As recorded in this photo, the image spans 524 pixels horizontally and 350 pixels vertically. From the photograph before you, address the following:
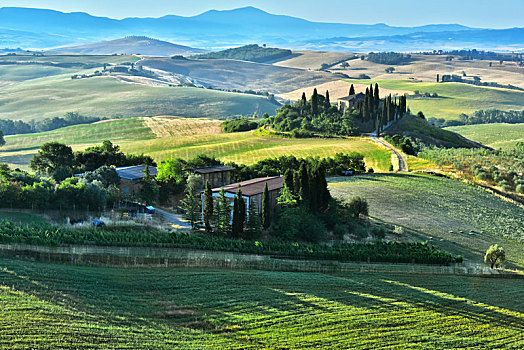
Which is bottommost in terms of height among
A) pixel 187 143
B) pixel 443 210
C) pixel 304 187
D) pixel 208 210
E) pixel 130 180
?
pixel 443 210

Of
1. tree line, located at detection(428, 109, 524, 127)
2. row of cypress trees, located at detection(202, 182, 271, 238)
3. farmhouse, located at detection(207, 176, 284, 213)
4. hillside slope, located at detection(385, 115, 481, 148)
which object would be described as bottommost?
row of cypress trees, located at detection(202, 182, 271, 238)

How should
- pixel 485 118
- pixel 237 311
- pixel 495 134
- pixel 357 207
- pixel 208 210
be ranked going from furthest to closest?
pixel 485 118 < pixel 495 134 < pixel 357 207 < pixel 208 210 < pixel 237 311

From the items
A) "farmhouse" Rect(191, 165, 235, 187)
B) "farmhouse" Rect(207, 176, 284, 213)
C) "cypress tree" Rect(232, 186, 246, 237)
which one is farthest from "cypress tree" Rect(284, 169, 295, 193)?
"farmhouse" Rect(191, 165, 235, 187)

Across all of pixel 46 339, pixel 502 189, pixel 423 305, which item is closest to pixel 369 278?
pixel 423 305

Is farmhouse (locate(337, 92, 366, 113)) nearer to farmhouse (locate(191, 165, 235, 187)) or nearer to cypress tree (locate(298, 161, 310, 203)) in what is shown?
farmhouse (locate(191, 165, 235, 187))

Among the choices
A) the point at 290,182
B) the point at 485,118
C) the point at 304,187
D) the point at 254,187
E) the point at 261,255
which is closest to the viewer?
the point at 261,255

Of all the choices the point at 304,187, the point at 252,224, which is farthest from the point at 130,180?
the point at 304,187

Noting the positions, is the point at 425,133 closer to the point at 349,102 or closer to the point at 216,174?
the point at 349,102
